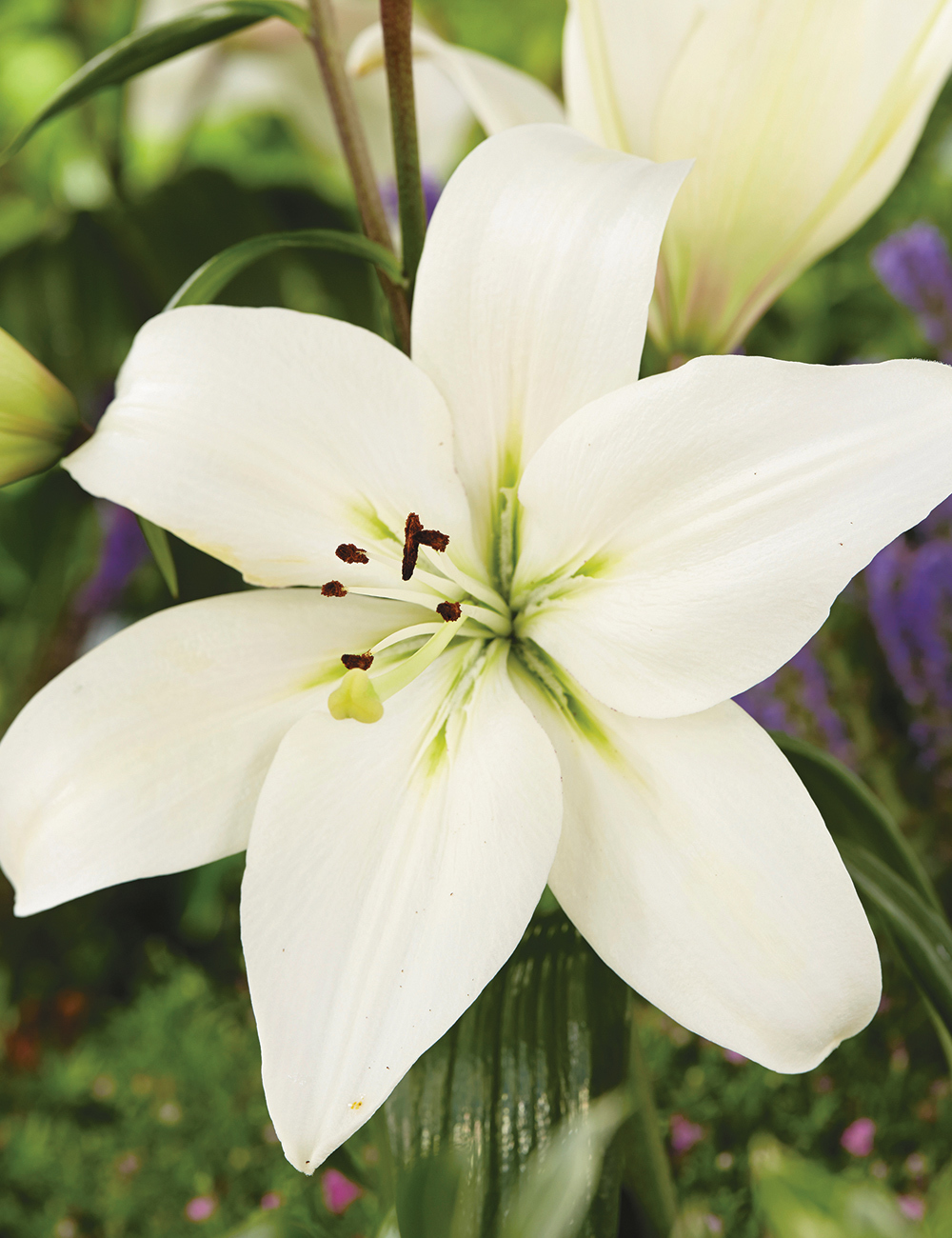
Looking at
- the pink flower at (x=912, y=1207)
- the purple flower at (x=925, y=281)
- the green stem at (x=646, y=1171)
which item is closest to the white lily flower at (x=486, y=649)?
the green stem at (x=646, y=1171)

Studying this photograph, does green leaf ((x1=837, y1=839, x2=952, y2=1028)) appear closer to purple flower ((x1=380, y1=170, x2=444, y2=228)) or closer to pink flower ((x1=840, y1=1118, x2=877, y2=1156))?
pink flower ((x1=840, y1=1118, x2=877, y2=1156))

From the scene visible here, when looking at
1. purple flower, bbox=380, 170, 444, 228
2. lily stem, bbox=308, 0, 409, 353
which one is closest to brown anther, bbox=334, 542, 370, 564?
lily stem, bbox=308, 0, 409, 353

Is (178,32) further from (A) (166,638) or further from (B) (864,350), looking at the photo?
(B) (864,350)

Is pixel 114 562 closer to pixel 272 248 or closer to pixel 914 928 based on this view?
pixel 272 248

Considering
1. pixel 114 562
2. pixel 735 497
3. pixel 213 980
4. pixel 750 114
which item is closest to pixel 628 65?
pixel 750 114

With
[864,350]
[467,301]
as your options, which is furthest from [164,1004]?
[864,350]
